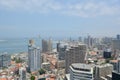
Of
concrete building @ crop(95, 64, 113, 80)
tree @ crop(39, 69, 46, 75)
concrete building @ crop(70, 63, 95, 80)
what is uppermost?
concrete building @ crop(70, 63, 95, 80)

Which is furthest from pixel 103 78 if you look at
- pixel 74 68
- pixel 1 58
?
pixel 1 58

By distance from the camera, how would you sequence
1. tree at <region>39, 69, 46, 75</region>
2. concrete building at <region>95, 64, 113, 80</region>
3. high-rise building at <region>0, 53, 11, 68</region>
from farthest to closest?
high-rise building at <region>0, 53, 11, 68</region>, tree at <region>39, 69, 46, 75</region>, concrete building at <region>95, 64, 113, 80</region>

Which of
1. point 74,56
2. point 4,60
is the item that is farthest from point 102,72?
point 4,60

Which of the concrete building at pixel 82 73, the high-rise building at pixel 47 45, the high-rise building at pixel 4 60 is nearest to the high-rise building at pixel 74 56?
the high-rise building at pixel 4 60

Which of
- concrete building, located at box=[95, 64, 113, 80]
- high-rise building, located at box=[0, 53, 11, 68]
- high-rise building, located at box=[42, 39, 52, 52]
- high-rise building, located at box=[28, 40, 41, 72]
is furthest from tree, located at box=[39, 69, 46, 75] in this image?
high-rise building, located at box=[42, 39, 52, 52]

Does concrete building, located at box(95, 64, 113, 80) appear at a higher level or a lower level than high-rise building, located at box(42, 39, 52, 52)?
lower

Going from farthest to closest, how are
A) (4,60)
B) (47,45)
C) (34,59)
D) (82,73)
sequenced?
(47,45)
(4,60)
(34,59)
(82,73)

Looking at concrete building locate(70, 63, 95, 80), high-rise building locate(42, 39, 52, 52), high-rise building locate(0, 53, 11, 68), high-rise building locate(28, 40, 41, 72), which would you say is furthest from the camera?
high-rise building locate(42, 39, 52, 52)

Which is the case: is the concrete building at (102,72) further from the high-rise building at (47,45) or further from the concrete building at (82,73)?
the high-rise building at (47,45)

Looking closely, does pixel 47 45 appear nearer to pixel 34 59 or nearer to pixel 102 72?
pixel 34 59

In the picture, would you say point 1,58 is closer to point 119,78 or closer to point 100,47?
point 119,78

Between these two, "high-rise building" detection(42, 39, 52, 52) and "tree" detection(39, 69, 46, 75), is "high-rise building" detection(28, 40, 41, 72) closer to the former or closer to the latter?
"tree" detection(39, 69, 46, 75)
